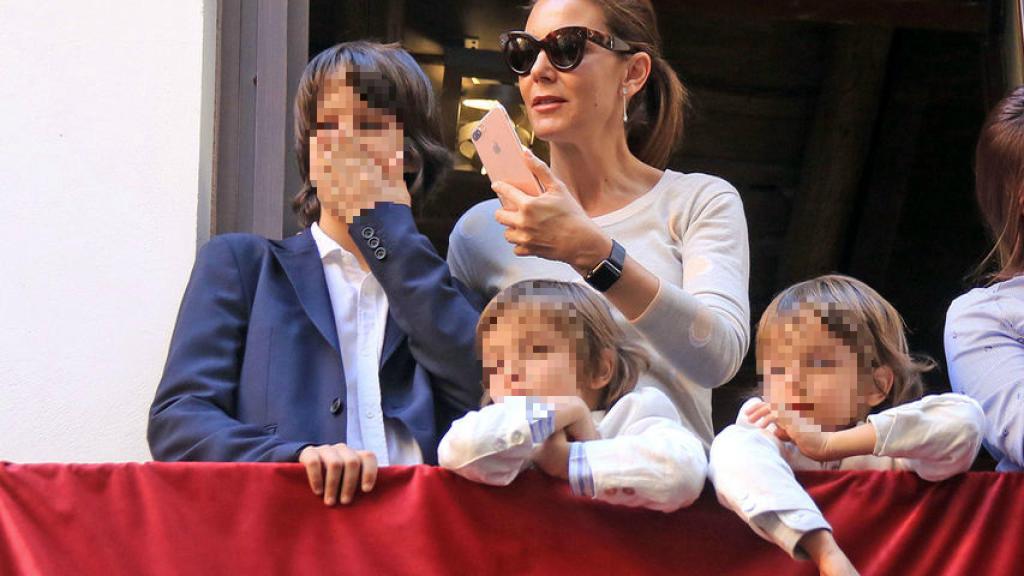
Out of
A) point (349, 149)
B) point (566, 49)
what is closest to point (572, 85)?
point (566, 49)

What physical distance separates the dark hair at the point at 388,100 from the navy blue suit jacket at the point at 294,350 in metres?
0.18

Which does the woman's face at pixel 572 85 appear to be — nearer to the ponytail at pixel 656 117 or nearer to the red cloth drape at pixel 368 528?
the ponytail at pixel 656 117

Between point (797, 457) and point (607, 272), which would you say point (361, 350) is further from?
point (797, 457)

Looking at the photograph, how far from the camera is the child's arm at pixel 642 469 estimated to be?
235cm

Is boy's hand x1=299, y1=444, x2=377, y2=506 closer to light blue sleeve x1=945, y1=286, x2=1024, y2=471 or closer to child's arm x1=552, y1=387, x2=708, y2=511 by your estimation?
child's arm x1=552, y1=387, x2=708, y2=511

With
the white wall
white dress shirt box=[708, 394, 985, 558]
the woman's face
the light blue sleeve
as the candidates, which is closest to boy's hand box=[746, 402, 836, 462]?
white dress shirt box=[708, 394, 985, 558]

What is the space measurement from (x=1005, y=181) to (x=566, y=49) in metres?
0.85

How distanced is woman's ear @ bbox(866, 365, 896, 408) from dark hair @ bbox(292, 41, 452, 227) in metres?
0.86

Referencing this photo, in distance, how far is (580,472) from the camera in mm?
2371

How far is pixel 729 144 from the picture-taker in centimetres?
689

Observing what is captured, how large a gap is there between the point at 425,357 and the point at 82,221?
1.02 metres

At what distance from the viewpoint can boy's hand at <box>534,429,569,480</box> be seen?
2400 mm

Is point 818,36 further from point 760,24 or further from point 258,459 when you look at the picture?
point 258,459

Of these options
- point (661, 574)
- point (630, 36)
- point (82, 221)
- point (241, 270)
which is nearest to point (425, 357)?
point (241, 270)
